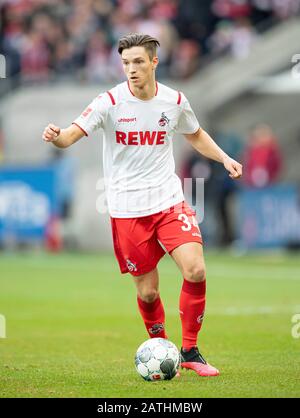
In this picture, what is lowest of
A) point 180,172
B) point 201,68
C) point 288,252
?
point 288,252

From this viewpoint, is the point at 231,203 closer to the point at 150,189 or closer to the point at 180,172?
the point at 180,172

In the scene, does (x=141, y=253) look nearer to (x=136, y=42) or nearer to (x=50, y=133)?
(x=50, y=133)

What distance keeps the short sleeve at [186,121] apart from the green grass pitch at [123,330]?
197 centimetres

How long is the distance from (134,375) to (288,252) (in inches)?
546

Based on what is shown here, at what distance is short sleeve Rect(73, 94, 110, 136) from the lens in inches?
334

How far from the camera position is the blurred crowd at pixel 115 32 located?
25438mm

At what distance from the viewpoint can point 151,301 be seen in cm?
883

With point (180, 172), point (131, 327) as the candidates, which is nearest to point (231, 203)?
point (180, 172)

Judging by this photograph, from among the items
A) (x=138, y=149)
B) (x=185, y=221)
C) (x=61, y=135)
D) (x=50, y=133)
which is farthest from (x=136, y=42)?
(x=185, y=221)

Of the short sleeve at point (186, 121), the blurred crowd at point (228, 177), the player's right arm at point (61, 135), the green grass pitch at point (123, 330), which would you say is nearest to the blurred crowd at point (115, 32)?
the blurred crowd at point (228, 177)

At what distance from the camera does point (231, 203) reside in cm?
2347

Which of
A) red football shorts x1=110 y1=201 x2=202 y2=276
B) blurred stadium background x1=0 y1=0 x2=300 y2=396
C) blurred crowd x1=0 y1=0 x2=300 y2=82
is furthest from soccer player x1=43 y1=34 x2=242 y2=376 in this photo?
blurred crowd x1=0 y1=0 x2=300 y2=82

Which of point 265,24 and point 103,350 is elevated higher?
point 265,24

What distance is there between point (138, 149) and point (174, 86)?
17.0 metres
